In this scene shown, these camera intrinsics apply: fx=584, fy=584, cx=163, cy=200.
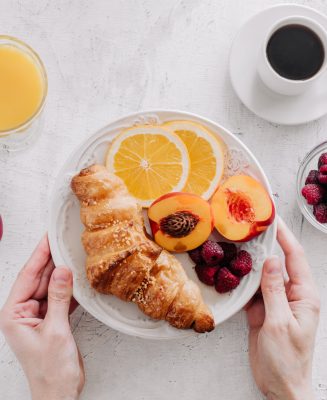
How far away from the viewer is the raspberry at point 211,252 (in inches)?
60.0

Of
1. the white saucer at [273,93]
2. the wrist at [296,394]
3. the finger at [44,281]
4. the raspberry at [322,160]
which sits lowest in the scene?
the wrist at [296,394]

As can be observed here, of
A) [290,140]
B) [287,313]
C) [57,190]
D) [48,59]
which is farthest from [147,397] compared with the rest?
[48,59]

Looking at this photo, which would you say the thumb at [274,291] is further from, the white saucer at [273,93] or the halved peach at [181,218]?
the white saucer at [273,93]

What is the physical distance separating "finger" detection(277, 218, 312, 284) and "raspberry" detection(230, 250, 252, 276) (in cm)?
12

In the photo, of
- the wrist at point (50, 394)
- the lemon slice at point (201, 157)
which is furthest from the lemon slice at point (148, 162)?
the wrist at point (50, 394)

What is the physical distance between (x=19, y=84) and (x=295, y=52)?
771mm

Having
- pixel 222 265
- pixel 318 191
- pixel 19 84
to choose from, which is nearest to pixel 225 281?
pixel 222 265

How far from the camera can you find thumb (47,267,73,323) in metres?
1.50

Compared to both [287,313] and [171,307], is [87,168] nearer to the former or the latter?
[171,307]

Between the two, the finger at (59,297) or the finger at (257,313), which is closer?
the finger at (59,297)

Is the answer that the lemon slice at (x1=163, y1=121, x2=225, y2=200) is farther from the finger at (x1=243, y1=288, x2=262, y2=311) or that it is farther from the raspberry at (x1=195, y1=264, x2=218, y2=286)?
the finger at (x1=243, y1=288, x2=262, y2=311)

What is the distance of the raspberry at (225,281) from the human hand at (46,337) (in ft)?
→ 1.29

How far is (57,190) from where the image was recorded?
1.59 metres

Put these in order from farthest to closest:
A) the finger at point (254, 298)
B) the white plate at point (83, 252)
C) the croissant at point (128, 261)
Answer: the finger at point (254, 298) → the white plate at point (83, 252) → the croissant at point (128, 261)
